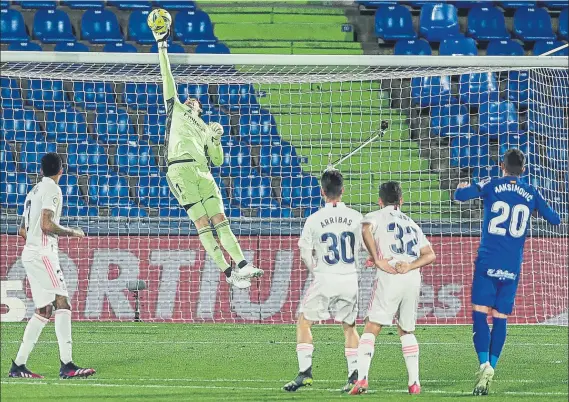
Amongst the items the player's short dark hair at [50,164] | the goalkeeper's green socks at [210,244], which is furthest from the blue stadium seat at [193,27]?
the player's short dark hair at [50,164]

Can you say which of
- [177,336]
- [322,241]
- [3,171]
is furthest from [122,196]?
[322,241]

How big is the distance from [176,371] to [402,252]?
261 centimetres

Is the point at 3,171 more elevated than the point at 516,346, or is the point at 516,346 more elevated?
the point at 3,171

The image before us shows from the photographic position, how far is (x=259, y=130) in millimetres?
17406

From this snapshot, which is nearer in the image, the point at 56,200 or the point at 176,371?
the point at 56,200

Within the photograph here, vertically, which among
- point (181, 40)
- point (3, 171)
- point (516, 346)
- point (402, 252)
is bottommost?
point (516, 346)

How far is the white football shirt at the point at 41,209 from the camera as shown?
9203mm

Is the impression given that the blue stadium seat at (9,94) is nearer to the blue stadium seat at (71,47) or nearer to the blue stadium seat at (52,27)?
the blue stadium seat at (71,47)

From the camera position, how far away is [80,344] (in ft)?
40.5

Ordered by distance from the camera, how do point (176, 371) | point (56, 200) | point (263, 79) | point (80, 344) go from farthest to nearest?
point (263, 79) → point (80, 344) → point (176, 371) → point (56, 200)

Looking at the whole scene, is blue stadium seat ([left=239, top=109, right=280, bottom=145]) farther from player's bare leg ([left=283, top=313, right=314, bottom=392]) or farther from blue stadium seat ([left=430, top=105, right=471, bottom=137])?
player's bare leg ([left=283, top=313, right=314, bottom=392])

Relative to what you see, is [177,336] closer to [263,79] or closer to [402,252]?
[263,79]

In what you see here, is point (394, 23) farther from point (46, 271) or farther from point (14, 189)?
point (46, 271)

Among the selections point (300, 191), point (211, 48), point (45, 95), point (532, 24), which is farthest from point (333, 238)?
point (532, 24)
